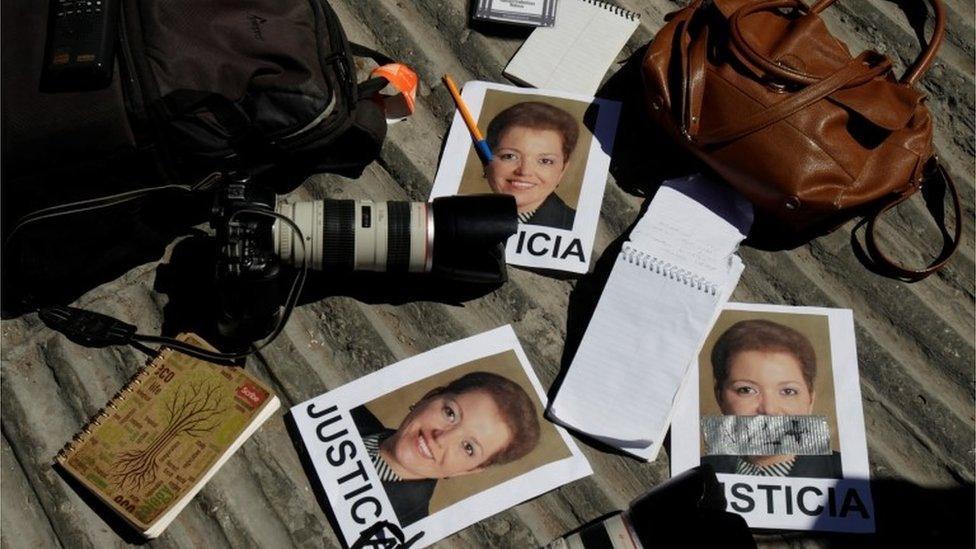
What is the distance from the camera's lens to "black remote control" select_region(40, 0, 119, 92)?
40.2 inches

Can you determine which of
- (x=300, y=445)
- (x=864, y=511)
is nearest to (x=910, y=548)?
(x=864, y=511)

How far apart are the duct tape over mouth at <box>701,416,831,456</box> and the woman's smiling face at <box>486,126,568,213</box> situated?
0.44 meters

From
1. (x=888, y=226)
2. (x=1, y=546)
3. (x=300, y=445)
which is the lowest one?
(x=1, y=546)

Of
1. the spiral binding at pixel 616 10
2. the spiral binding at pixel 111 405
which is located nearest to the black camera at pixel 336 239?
the spiral binding at pixel 111 405

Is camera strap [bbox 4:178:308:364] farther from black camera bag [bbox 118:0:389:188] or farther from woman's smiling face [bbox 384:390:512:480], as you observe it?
woman's smiling face [bbox 384:390:512:480]

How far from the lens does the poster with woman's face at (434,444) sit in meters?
1.12

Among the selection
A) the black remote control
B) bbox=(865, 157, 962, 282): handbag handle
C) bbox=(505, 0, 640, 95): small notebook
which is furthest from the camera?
bbox=(505, 0, 640, 95): small notebook

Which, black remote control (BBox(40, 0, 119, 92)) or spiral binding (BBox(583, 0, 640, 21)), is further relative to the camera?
spiral binding (BBox(583, 0, 640, 21))

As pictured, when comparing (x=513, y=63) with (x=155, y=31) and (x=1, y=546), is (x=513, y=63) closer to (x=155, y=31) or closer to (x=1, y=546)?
(x=155, y=31)

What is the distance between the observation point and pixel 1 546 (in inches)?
43.9

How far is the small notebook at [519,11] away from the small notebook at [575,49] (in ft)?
0.05

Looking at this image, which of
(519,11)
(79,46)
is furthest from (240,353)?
(519,11)

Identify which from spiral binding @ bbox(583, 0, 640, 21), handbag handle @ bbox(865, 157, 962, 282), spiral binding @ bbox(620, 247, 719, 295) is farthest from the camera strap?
handbag handle @ bbox(865, 157, 962, 282)

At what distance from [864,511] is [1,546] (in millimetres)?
1239
